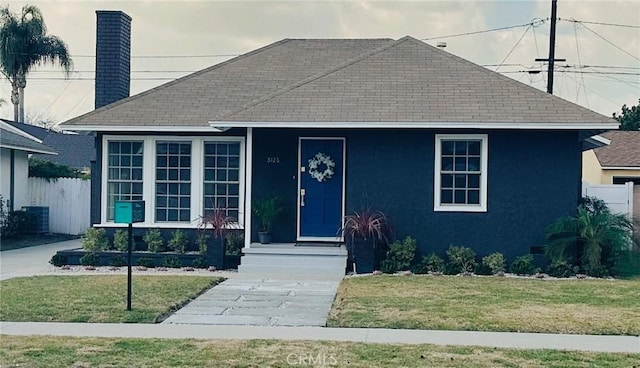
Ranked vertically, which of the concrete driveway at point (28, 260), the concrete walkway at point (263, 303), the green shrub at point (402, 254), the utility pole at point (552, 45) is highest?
the utility pole at point (552, 45)

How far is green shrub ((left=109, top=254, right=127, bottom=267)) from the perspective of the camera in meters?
15.5

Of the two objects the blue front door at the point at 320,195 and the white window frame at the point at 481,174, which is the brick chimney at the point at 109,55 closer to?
the blue front door at the point at 320,195

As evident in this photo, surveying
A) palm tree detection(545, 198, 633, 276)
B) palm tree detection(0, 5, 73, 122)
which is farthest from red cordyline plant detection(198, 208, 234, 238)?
palm tree detection(0, 5, 73, 122)

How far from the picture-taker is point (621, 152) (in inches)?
1150

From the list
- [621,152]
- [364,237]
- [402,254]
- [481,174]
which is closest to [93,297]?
[364,237]

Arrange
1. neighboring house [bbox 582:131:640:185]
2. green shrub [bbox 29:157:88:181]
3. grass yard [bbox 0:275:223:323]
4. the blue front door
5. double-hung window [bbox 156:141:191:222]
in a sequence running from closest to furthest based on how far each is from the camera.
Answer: grass yard [bbox 0:275:223:323], the blue front door, double-hung window [bbox 156:141:191:222], green shrub [bbox 29:157:88:181], neighboring house [bbox 582:131:640:185]

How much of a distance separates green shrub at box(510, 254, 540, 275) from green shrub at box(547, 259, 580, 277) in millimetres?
370

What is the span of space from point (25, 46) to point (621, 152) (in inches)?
1153

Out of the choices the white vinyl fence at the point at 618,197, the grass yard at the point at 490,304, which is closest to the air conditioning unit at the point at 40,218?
the grass yard at the point at 490,304

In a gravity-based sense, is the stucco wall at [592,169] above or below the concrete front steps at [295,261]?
above

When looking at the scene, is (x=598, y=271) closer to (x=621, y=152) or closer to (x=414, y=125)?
(x=414, y=125)

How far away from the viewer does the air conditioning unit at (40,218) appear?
22953mm

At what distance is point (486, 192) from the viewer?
1507 centimetres

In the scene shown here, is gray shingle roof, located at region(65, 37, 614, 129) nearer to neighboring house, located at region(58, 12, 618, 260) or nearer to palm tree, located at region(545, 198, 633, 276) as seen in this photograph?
A: neighboring house, located at region(58, 12, 618, 260)
